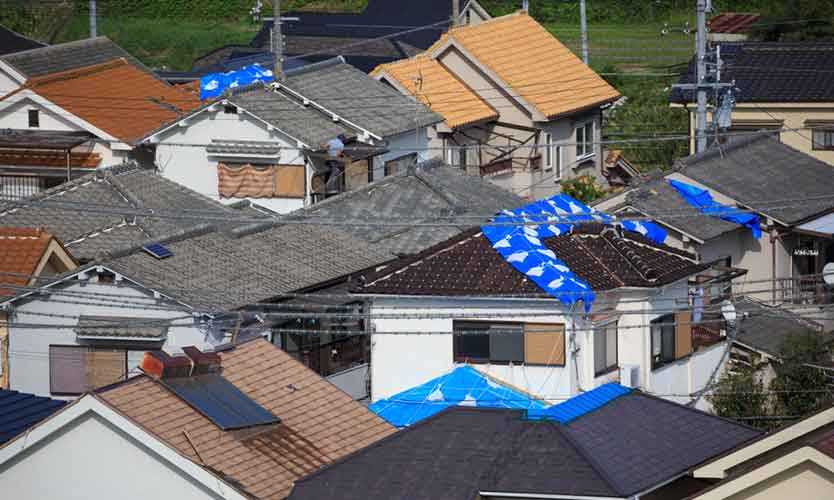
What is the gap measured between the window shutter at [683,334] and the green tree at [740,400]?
3.28ft

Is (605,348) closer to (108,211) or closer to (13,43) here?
(108,211)

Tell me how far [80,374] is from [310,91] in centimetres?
1166

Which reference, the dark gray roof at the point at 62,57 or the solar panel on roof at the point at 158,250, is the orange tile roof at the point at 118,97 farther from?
the solar panel on roof at the point at 158,250

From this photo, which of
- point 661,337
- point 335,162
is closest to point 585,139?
point 335,162

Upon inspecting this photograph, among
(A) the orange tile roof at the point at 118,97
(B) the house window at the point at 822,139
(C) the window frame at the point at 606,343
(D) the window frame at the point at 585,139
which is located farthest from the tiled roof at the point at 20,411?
(B) the house window at the point at 822,139

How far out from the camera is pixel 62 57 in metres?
41.4

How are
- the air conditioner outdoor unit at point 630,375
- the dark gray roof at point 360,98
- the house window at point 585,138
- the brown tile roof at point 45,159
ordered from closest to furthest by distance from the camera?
the air conditioner outdoor unit at point 630,375, the dark gray roof at point 360,98, the brown tile roof at point 45,159, the house window at point 585,138

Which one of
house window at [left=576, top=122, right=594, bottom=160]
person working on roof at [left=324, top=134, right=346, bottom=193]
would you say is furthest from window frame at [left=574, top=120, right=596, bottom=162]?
person working on roof at [left=324, top=134, right=346, bottom=193]

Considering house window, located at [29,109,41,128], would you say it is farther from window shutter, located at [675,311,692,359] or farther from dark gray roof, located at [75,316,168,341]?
window shutter, located at [675,311,692,359]

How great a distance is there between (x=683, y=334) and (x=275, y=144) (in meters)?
10.6

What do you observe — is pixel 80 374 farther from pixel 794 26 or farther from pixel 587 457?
pixel 794 26

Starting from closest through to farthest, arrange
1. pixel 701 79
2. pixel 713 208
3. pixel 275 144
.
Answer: pixel 713 208 → pixel 275 144 → pixel 701 79

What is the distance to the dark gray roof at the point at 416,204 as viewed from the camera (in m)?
30.5

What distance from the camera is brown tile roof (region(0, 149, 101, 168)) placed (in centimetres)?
3628
